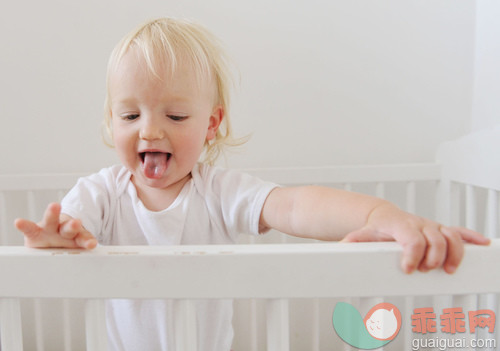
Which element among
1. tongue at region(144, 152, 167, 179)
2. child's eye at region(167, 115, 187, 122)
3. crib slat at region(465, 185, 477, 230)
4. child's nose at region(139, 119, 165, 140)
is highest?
child's eye at region(167, 115, 187, 122)

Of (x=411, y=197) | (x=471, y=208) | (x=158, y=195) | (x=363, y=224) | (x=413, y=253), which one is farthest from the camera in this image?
(x=411, y=197)

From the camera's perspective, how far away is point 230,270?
0.39 m

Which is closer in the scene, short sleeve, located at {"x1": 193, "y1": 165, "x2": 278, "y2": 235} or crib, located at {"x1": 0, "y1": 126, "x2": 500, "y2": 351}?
crib, located at {"x1": 0, "y1": 126, "x2": 500, "y2": 351}

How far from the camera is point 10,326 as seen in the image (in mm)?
408

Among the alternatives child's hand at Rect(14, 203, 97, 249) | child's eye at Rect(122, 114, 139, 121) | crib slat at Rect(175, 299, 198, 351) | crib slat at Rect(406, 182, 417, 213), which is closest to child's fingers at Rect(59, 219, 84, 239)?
child's hand at Rect(14, 203, 97, 249)

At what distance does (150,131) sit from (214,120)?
0.16m

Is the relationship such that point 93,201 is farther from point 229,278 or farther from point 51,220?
point 229,278

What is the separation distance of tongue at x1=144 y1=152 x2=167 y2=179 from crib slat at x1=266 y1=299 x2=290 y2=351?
11.1 inches

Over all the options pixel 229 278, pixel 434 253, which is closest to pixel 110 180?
pixel 229 278

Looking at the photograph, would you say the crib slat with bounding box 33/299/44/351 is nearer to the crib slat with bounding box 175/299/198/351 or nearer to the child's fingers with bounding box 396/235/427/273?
the crib slat with bounding box 175/299/198/351

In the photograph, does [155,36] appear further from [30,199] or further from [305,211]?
[30,199]

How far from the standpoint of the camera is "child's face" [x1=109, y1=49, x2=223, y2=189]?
23.7 inches

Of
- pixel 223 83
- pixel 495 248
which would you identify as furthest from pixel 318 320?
pixel 495 248

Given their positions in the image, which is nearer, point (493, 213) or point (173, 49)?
point (173, 49)
